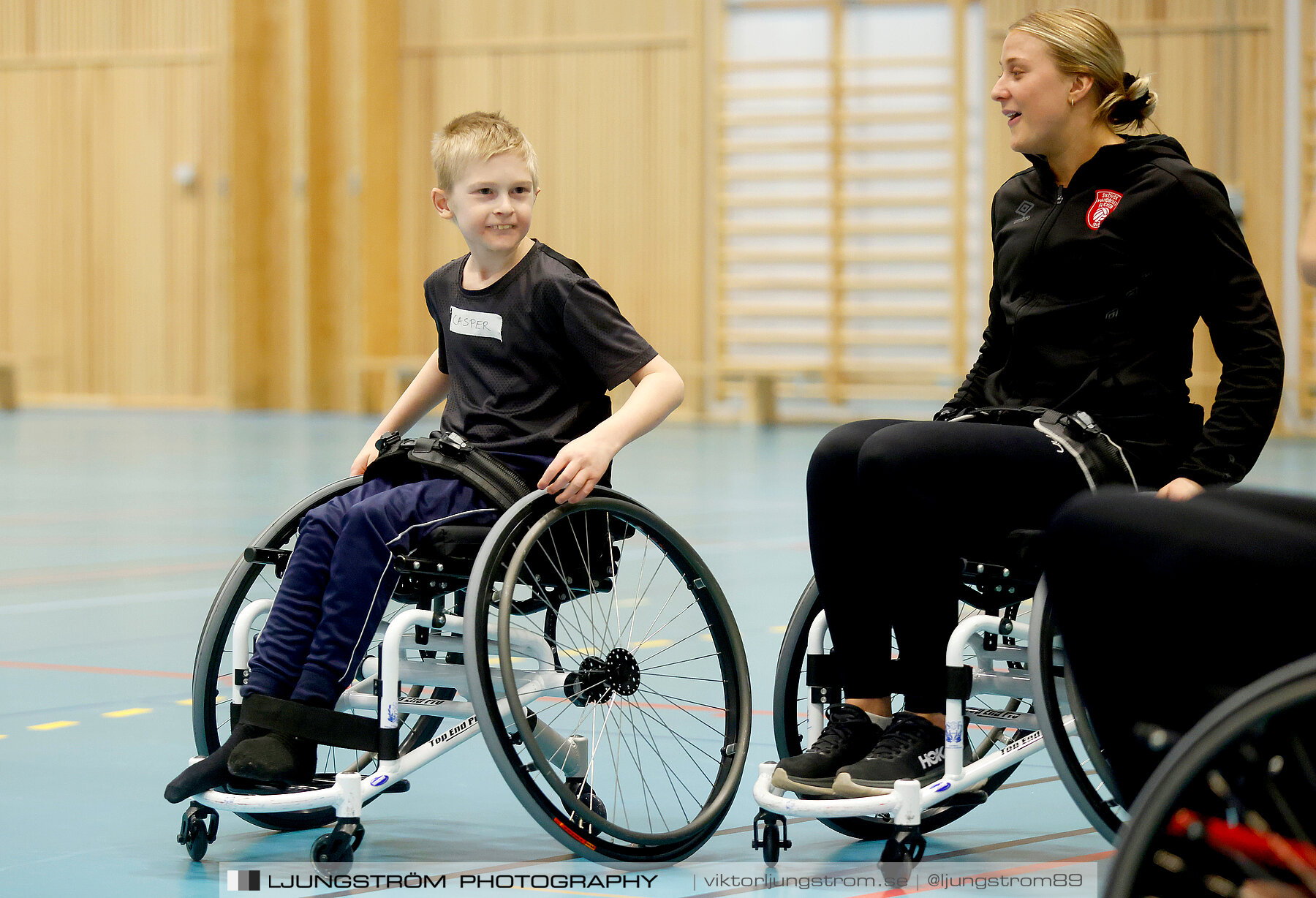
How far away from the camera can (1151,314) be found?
1.91 metres

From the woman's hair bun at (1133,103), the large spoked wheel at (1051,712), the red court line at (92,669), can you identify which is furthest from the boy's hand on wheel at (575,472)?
the red court line at (92,669)

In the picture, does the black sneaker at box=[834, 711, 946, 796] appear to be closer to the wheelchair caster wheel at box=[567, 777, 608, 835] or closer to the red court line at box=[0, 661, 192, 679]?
the wheelchair caster wheel at box=[567, 777, 608, 835]

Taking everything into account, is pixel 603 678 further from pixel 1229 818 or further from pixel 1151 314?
pixel 1229 818

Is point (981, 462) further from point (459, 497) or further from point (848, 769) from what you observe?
point (459, 497)

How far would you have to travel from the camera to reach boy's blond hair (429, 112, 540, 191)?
2053 mm

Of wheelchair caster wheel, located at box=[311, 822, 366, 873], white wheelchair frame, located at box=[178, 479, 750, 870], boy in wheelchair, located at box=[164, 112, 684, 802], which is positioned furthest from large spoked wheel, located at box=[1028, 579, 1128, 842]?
wheelchair caster wheel, located at box=[311, 822, 366, 873]

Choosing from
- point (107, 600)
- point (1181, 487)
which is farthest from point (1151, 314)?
point (107, 600)

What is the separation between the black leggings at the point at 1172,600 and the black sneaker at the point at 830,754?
2.10ft

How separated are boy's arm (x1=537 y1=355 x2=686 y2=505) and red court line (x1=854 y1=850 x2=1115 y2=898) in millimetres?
523

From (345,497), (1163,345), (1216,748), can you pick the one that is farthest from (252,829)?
(1216,748)

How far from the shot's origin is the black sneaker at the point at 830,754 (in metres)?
1.82

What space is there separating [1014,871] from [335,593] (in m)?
0.79

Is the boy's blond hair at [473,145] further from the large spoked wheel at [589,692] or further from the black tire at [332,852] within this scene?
the black tire at [332,852]

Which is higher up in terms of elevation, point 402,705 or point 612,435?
point 612,435
